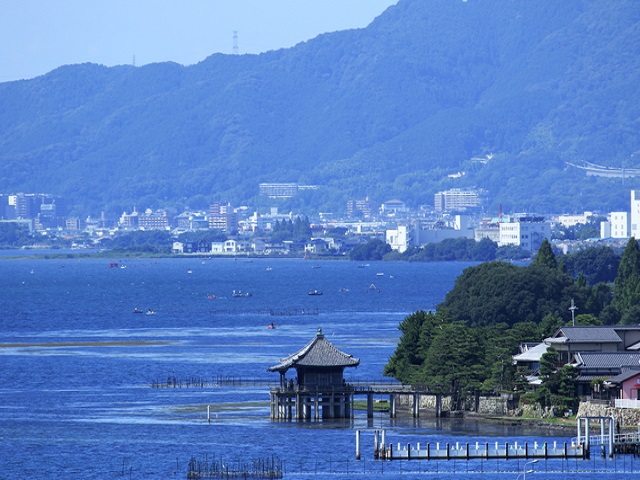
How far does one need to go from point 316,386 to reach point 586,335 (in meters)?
9.70

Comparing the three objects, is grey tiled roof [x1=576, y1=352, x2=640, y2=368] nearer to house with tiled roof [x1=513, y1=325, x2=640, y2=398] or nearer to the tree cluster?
house with tiled roof [x1=513, y1=325, x2=640, y2=398]

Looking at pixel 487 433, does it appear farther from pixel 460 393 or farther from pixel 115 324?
pixel 115 324

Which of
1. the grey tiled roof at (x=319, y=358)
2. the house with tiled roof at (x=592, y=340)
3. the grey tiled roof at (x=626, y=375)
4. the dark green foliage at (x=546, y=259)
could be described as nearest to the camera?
the grey tiled roof at (x=626, y=375)

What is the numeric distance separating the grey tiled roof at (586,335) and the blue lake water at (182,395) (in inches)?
185

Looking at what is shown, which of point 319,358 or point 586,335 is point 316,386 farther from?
point 586,335

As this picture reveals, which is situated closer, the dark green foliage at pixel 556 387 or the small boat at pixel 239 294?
the dark green foliage at pixel 556 387

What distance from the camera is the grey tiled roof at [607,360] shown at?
192 feet

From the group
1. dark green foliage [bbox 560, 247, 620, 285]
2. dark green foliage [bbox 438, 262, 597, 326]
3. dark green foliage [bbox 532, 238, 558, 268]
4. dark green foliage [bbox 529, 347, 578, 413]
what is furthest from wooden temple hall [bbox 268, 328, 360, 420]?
dark green foliage [bbox 560, 247, 620, 285]

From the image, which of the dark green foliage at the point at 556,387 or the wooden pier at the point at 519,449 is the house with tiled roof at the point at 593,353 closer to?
the dark green foliage at the point at 556,387

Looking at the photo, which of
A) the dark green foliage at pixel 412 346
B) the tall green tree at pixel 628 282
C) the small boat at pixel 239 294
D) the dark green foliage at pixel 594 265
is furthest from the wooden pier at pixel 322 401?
the small boat at pixel 239 294

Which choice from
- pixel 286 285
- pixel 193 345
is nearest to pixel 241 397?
pixel 193 345

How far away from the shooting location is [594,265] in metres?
146

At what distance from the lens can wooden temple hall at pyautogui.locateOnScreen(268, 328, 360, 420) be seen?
6025cm

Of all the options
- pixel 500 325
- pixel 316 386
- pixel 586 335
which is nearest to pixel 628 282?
pixel 500 325
